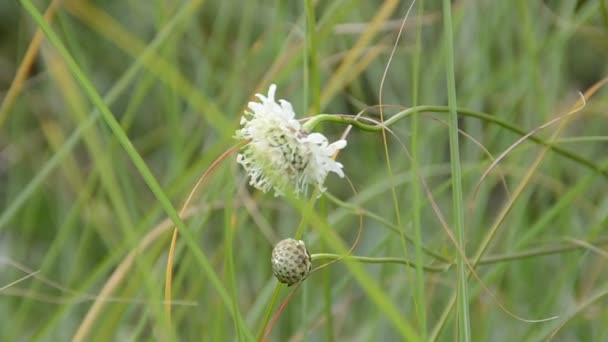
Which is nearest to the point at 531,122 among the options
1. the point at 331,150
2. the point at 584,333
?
the point at 584,333

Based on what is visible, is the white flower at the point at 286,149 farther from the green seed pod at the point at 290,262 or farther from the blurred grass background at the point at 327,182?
the blurred grass background at the point at 327,182

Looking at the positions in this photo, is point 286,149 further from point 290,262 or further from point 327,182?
point 327,182

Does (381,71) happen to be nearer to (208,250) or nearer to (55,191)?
(208,250)

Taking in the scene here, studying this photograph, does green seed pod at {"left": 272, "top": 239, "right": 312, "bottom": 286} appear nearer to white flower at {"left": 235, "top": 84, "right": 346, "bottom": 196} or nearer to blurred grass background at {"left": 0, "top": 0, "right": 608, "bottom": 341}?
white flower at {"left": 235, "top": 84, "right": 346, "bottom": 196}

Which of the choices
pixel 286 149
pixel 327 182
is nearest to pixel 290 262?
pixel 286 149

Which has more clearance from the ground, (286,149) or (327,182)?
(327,182)

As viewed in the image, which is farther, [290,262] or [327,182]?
[327,182]

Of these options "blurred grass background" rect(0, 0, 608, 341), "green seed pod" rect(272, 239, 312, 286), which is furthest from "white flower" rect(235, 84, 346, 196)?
"blurred grass background" rect(0, 0, 608, 341)
